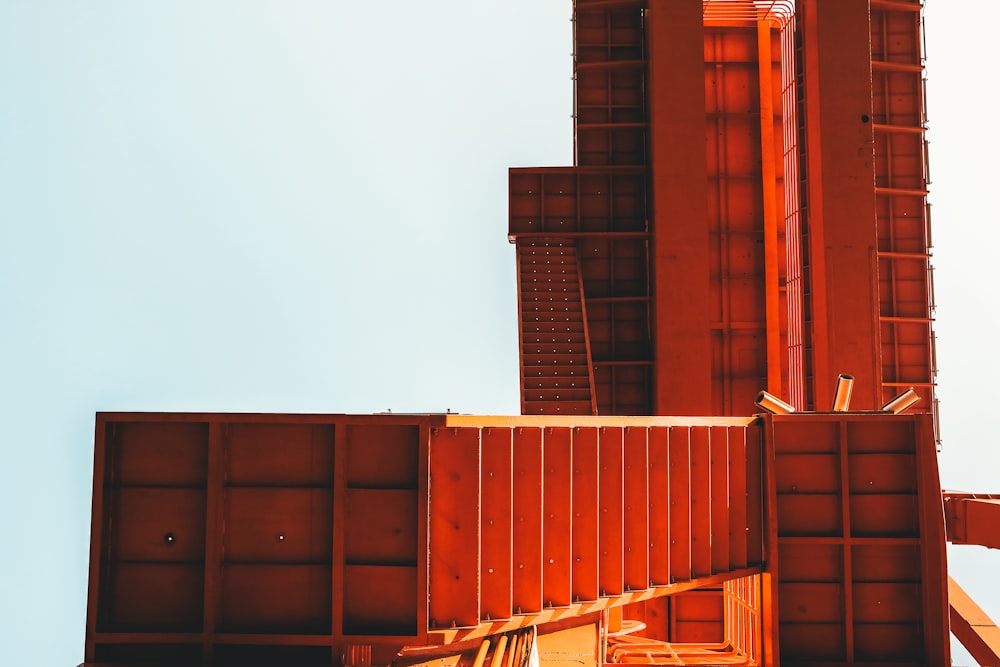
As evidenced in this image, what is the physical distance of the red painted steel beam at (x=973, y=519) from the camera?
11.5 metres

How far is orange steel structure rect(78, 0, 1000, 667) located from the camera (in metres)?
8.03

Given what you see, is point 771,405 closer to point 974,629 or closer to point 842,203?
point 974,629

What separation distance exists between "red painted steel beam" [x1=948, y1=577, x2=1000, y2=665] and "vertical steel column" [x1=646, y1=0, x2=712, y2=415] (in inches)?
236

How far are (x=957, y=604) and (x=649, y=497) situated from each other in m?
5.27

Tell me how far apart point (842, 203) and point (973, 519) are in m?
7.33

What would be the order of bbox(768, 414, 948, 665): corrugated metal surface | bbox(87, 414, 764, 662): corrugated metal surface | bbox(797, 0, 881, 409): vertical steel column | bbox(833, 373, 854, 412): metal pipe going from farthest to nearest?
bbox(797, 0, 881, 409): vertical steel column, bbox(833, 373, 854, 412): metal pipe, bbox(768, 414, 948, 665): corrugated metal surface, bbox(87, 414, 764, 662): corrugated metal surface

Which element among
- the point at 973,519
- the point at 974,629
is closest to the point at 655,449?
the point at 974,629

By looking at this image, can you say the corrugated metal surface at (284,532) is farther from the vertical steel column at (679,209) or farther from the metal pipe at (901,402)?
the vertical steel column at (679,209)

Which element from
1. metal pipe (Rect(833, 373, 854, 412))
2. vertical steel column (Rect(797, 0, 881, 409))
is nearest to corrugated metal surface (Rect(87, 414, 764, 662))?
metal pipe (Rect(833, 373, 854, 412))

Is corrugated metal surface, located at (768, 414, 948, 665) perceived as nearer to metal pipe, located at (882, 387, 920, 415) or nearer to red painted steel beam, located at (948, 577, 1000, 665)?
metal pipe, located at (882, 387, 920, 415)

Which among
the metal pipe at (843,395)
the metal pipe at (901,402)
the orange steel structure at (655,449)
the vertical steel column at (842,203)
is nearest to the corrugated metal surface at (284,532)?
the orange steel structure at (655,449)

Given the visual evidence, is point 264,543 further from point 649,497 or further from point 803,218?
point 803,218

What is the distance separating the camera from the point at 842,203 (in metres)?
16.9

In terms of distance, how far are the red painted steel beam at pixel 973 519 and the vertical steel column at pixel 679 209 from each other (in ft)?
16.9
